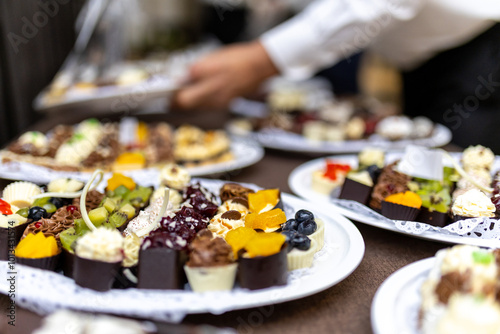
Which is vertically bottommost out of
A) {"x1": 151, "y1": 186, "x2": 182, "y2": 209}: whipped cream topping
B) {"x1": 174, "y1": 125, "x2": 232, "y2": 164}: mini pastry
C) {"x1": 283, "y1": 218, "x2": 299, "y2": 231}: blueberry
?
{"x1": 174, "y1": 125, "x2": 232, "y2": 164}: mini pastry

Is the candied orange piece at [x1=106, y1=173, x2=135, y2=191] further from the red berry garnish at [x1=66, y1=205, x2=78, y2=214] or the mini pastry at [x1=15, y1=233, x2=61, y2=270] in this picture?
the mini pastry at [x1=15, y1=233, x2=61, y2=270]

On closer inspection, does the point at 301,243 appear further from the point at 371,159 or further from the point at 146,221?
the point at 371,159

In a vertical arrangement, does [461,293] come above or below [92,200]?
above

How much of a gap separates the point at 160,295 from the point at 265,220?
0.41 m

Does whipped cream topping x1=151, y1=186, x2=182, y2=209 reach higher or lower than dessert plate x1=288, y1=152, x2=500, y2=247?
higher

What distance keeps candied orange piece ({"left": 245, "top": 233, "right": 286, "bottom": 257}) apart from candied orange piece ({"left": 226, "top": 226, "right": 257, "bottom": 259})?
0.11 ft

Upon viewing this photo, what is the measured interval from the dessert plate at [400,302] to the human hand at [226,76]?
200 cm

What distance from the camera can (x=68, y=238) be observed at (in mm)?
1296

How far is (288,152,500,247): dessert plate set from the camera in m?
1.40

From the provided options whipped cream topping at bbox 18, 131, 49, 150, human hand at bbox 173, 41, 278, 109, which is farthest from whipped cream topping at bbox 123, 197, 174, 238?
human hand at bbox 173, 41, 278, 109

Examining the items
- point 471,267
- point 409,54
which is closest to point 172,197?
point 471,267

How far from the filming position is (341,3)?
2.56 meters

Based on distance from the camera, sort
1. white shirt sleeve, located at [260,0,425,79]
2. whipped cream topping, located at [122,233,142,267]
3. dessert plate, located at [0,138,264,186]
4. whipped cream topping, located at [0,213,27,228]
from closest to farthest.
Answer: whipped cream topping, located at [122,233,142,267] < whipped cream topping, located at [0,213,27,228] < dessert plate, located at [0,138,264,186] < white shirt sleeve, located at [260,0,425,79]

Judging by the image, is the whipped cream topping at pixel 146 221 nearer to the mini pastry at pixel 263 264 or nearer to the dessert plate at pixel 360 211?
the mini pastry at pixel 263 264
